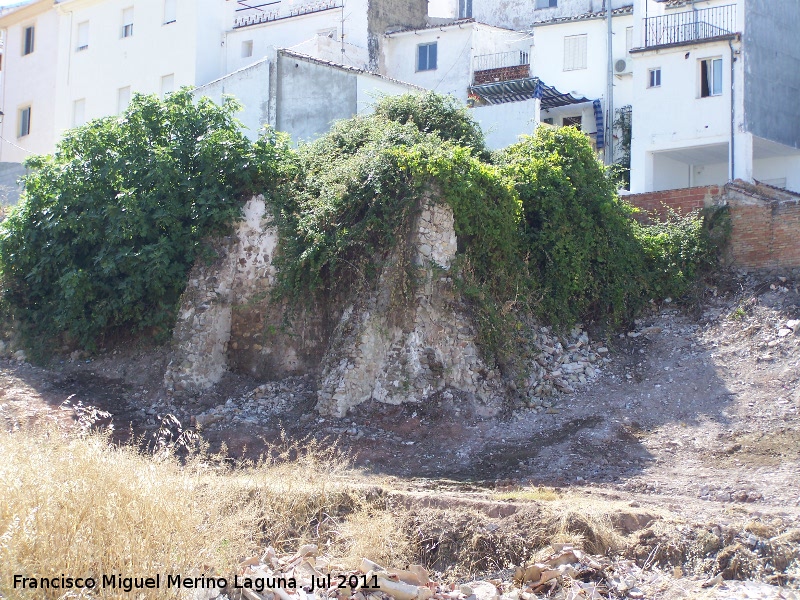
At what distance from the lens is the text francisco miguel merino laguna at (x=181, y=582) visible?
26.0 ft

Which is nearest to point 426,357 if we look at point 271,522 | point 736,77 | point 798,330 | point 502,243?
point 502,243

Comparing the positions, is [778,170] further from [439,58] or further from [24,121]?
[24,121]

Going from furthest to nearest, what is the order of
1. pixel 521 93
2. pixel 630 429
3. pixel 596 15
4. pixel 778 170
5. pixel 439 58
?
pixel 439 58
pixel 596 15
pixel 521 93
pixel 778 170
pixel 630 429

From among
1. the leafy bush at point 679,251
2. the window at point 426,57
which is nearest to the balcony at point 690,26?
the leafy bush at point 679,251

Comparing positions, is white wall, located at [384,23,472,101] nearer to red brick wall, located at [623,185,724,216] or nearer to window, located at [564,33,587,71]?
window, located at [564,33,587,71]

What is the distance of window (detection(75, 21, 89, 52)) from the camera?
29781mm

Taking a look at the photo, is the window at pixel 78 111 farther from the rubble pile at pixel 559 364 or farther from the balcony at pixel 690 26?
the rubble pile at pixel 559 364

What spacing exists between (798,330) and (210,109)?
10886 millimetres

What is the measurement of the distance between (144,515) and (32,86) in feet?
85.1

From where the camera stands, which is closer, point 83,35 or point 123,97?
point 123,97

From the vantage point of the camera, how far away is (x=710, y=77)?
21.9 m

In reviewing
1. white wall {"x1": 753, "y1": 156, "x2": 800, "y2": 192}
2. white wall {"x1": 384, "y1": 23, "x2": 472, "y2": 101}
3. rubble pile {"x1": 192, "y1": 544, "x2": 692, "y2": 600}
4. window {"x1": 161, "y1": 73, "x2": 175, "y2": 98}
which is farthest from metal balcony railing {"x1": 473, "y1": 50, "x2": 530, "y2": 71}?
rubble pile {"x1": 192, "y1": 544, "x2": 692, "y2": 600}

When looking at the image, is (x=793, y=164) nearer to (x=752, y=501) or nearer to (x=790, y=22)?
(x=790, y=22)

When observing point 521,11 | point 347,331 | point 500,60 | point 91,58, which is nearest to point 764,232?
point 347,331
